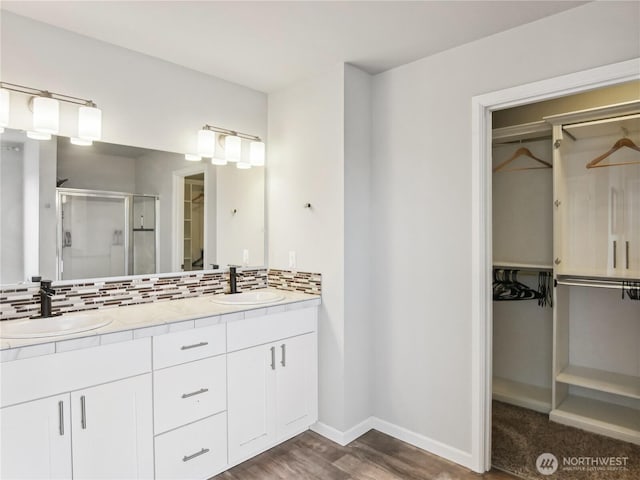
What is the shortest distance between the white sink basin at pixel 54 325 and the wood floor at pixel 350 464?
112 centimetres

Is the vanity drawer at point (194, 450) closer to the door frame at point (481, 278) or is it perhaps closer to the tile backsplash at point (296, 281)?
the tile backsplash at point (296, 281)

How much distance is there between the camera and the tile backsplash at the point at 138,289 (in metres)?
2.02

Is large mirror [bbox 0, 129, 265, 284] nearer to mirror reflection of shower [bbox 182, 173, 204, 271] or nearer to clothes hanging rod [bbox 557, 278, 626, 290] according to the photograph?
mirror reflection of shower [bbox 182, 173, 204, 271]

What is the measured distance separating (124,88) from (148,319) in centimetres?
141

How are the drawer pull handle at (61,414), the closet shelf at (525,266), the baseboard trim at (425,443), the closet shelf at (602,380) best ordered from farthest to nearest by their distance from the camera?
the closet shelf at (525,266) < the closet shelf at (602,380) < the baseboard trim at (425,443) < the drawer pull handle at (61,414)

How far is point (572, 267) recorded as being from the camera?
9.90 ft

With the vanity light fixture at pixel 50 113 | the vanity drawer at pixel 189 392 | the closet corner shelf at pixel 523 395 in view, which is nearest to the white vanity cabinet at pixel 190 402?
the vanity drawer at pixel 189 392

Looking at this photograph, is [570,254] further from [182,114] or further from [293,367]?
[182,114]

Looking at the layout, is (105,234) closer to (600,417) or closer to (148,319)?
(148,319)

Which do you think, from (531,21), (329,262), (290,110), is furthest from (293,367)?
(531,21)

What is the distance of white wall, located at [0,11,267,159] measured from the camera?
202 cm

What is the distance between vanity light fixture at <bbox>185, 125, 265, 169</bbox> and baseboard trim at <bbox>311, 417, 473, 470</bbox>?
6.43 ft

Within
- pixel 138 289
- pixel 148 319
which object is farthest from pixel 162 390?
pixel 138 289

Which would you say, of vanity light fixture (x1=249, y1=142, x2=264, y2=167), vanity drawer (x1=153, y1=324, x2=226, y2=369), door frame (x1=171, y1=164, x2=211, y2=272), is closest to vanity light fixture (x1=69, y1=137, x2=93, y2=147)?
door frame (x1=171, y1=164, x2=211, y2=272)
